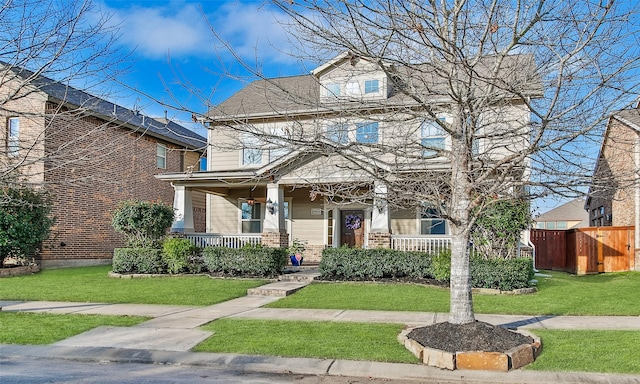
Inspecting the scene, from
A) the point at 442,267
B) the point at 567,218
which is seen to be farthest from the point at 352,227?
the point at 567,218

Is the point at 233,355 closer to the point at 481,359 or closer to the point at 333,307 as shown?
the point at 481,359

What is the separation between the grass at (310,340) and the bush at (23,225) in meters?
10.3

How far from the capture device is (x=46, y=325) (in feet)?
26.3

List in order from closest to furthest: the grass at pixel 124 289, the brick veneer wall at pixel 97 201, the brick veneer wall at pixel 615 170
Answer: the brick veneer wall at pixel 615 170 < the grass at pixel 124 289 < the brick veneer wall at pixel 97 201

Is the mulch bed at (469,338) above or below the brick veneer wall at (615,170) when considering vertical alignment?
below

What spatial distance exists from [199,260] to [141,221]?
2195mm

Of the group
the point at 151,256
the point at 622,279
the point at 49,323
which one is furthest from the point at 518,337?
the point at 151,256

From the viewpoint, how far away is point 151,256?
14828 mm

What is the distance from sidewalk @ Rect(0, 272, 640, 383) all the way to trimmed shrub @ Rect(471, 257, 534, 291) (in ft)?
9.21

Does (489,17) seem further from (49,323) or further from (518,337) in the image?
(49,323)

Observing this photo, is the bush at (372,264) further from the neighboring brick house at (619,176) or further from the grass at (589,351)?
the grass at (589,351)

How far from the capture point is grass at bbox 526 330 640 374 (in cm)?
554

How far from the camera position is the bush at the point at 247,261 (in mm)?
14047

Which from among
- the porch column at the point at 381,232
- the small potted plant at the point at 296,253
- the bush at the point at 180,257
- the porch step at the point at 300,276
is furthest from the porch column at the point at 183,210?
the porch column at the point at 381,232
